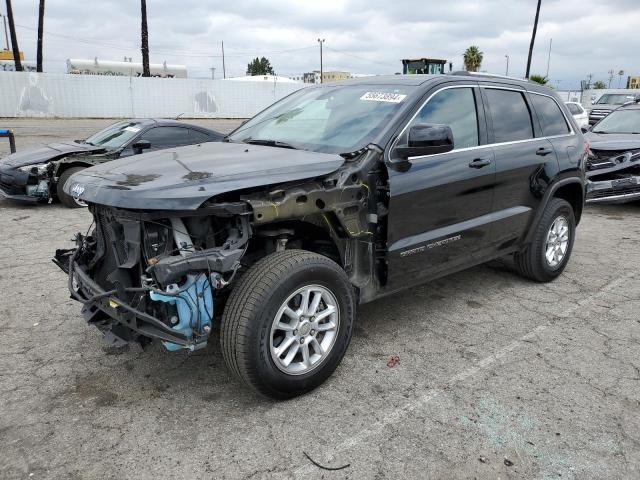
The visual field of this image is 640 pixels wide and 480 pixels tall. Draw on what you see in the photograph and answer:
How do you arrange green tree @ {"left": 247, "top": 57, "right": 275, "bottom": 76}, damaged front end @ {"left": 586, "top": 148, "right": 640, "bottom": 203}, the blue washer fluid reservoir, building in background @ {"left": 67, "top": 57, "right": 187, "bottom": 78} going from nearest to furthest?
1. the blue washer fluid reservoir
2. damaged front end @ {"left": 586, "top": 148, "right": 640, "bottom": 203}
3. building in background @ {"left": 67, "top": 57, "right": 187, "bottom": 78}
4. green tree @ {"left": 247, "top": 57, "right": 275, "bottom": 76}

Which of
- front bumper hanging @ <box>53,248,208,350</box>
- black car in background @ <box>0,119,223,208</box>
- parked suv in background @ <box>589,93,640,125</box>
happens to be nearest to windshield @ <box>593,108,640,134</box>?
black car in background @ <box>0,119,223,208</box>

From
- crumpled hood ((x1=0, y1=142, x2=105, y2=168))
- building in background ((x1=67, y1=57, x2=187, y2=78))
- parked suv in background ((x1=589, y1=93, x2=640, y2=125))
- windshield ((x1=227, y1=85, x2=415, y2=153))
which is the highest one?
building in background ((x1=67, y1=57, x2=187, y2=78))

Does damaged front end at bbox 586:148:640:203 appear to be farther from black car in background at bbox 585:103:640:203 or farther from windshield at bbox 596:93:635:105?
windshield at bbox 596:93:635:105

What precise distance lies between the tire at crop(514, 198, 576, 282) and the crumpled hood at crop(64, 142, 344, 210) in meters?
2.49

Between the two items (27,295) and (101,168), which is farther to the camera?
(27,295)

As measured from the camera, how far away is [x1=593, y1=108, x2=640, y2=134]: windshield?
952 centimetres

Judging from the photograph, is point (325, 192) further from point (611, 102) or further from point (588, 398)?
point (611, 102)

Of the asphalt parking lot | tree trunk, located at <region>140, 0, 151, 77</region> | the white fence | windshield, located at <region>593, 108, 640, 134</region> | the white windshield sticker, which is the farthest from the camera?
tree trunk, located at <region>140, 0, 151, 77</region>

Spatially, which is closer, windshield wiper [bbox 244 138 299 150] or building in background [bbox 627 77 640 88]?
windshield wiper [bbox 244 138 299 150]

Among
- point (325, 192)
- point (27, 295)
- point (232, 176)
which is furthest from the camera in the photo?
point (27, 295)

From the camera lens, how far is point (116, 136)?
873cm

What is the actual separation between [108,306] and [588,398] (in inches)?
113

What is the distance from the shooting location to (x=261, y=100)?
119 ft

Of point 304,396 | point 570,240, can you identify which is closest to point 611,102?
point 570,240
